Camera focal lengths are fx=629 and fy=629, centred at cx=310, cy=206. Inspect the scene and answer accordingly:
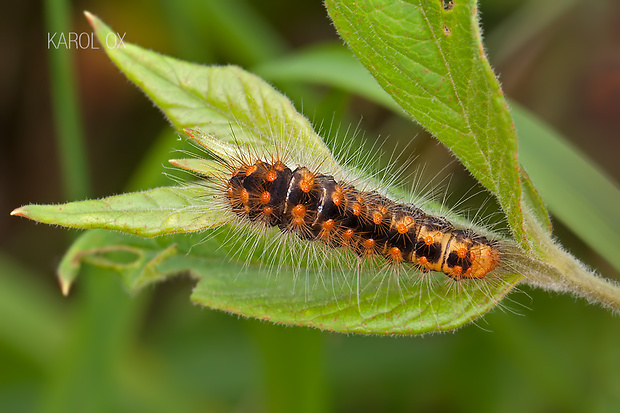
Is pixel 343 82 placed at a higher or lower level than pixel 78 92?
higher

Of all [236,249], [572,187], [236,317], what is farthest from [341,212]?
[236,317]

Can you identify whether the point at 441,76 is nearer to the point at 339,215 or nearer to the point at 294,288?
the point at 339,215

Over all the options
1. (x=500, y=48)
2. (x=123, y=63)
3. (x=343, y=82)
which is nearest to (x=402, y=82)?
(x=123, y=63)

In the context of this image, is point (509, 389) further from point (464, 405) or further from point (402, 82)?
point (402, 82)

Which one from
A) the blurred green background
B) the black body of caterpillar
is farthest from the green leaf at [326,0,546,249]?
the blurred green background

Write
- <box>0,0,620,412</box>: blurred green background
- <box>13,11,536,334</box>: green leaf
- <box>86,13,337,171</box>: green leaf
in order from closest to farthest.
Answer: <box>13,11,536,334</box>: green leaf
<box>86,13,337,171</box>: green leaf
<box>0,0,620,412</box>: blurred green background

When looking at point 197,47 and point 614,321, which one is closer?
point 614,321

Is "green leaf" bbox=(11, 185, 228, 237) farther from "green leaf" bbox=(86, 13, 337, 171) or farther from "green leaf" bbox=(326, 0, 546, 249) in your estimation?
"green leaf" bbox=(326, 0, 546, 249)
